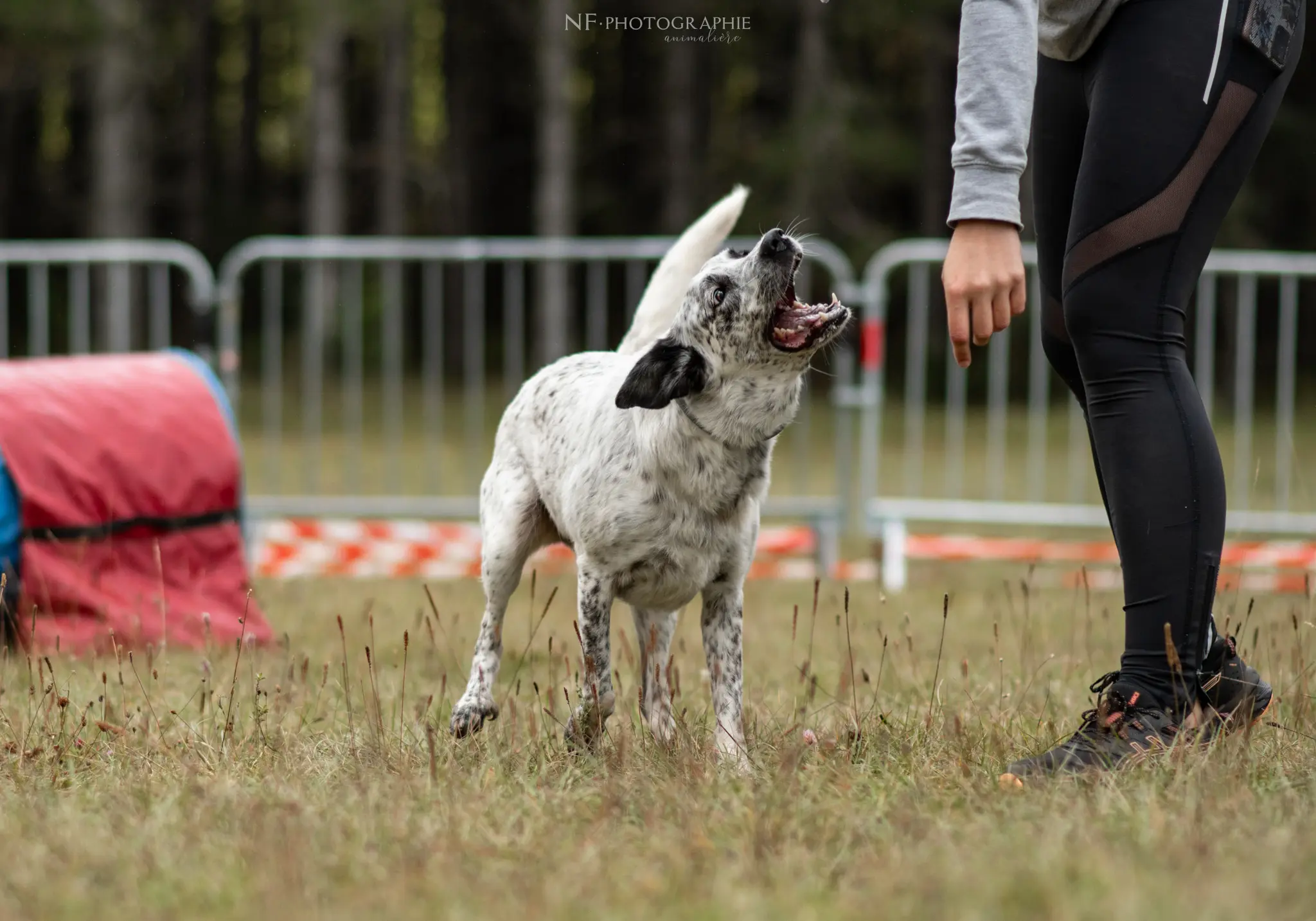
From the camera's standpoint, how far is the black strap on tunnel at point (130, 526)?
4.91m

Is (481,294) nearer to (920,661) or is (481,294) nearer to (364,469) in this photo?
(364,469)

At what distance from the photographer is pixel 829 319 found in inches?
126

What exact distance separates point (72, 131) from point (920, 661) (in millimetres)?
34255

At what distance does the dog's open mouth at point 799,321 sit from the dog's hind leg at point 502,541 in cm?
88

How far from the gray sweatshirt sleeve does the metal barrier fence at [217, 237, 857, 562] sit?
1750 millimetres

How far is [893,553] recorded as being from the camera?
7316 mm

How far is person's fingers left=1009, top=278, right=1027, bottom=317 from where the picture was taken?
2.66m

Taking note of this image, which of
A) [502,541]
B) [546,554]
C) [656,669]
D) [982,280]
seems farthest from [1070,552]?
[982,280]

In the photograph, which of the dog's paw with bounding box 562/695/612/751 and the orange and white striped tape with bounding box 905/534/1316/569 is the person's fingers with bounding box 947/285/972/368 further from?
the orange and white striped tape with bounding box 905/534/1316/569

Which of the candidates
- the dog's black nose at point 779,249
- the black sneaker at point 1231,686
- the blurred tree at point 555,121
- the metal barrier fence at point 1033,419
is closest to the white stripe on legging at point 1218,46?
the dog's black nose at point 779,249

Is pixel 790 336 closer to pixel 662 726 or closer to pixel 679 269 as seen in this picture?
pixel 679 269

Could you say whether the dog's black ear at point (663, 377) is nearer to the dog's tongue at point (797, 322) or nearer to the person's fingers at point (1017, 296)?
the dog's tongue at point (797, 322)

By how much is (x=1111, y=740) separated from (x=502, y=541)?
171 centimetres

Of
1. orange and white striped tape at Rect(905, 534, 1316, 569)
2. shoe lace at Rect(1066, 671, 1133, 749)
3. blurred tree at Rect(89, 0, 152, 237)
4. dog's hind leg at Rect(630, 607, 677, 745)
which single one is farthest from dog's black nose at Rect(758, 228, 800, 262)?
blurred tree at Rect(89, 0, 152, 237)
